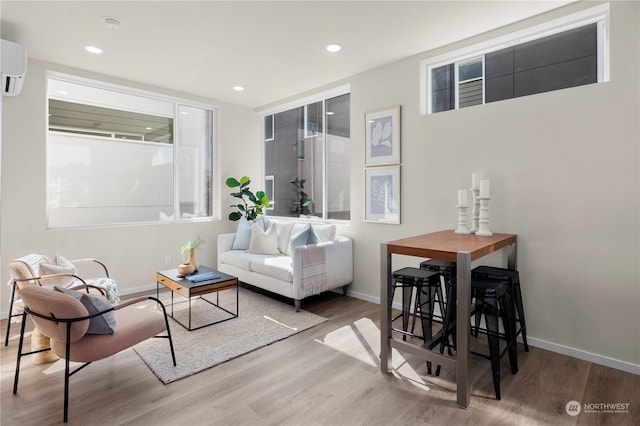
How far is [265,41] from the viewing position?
329cm

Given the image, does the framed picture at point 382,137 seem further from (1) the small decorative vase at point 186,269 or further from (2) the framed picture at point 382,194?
(1) the small decorative vase at point 186,269

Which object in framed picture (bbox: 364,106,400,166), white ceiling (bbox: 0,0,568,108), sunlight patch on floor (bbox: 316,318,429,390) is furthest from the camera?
framed picture (bbox: 364,106,400,166)

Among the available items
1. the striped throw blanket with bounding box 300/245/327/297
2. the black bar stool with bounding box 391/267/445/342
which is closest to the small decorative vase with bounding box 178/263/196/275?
the striped throw blanket with bounding box 300/245/327/297

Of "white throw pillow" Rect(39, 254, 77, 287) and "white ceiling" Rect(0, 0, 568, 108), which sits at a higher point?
"white ceiling" Rect(0, 0, 568, 108)

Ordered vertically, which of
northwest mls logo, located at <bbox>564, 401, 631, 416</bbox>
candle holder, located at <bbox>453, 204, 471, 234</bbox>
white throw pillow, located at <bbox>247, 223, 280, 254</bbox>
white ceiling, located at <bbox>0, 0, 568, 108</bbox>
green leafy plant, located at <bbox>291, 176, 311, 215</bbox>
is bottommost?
northwest mls logo, located at <bbox>564, 401, 631, 416</bbox>

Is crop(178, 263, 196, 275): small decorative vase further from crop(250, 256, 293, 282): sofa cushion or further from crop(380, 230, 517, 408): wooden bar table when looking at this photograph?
crop(380, 230, 517, 408): wooden bar table

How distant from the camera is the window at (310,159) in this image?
4.64m

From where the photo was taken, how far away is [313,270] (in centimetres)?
383

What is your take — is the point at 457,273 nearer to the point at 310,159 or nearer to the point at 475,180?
the point at 475,180

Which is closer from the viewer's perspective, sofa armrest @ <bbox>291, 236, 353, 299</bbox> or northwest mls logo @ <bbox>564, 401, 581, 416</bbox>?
northwest mls logo @ <bbox>564, 401, 581, 416</bbox>

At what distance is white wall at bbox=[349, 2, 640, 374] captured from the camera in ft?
8.14

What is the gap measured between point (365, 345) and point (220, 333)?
52.8 inches

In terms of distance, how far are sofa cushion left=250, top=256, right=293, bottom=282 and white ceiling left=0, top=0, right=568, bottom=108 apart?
7.55 ft

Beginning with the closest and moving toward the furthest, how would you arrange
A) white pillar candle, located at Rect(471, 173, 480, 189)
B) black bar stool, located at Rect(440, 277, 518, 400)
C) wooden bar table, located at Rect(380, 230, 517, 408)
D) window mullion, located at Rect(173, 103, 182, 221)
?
wooden bar table, located at Rect(380, 230, 517, 408) → black bar stool, located at Rect(440, 277, 518, 400) → white pillar candle, located at Rect(471, 173, 480, 189) → window mullion, located at Rect(173, 103, 182, 221)
